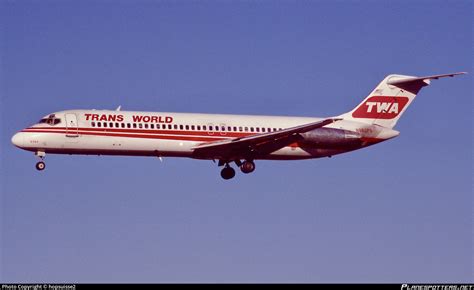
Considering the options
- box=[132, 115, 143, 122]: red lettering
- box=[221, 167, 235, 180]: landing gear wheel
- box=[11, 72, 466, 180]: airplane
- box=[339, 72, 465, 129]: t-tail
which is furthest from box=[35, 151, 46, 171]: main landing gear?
box=[339, 72, 465, 129]: t-tail

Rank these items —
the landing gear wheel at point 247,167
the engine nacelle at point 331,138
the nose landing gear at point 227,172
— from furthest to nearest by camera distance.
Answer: the nose landing gear at point 227,172
the engine nacelle at point 331,138
the landing gear wheel at point 247,167

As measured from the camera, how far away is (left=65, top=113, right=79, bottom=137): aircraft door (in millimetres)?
53191

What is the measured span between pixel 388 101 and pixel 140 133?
14.9 metres

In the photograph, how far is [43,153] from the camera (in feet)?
174

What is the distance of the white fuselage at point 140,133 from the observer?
53.2m

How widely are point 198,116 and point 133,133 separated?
382 centimetres

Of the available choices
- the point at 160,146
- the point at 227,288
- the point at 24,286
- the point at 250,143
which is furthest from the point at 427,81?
the point at 24,286

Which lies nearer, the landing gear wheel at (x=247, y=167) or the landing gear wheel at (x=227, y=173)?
the landing gear wheel at (x=247, y=167)

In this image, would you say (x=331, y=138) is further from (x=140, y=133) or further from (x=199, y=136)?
(x=140, y=133)

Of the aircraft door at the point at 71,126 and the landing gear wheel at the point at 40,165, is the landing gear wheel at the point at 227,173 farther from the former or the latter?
the landing gear wheel at the point at 40,165

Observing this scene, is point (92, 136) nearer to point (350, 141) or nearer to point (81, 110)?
point (81, 110)

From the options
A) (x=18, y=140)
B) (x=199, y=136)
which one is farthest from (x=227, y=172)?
(x=18, y=140)

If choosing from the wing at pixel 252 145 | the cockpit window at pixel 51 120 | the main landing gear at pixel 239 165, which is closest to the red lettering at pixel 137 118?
the wing at pixel 252 145

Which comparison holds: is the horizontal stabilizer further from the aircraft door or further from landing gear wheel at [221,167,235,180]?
the aircraft door
